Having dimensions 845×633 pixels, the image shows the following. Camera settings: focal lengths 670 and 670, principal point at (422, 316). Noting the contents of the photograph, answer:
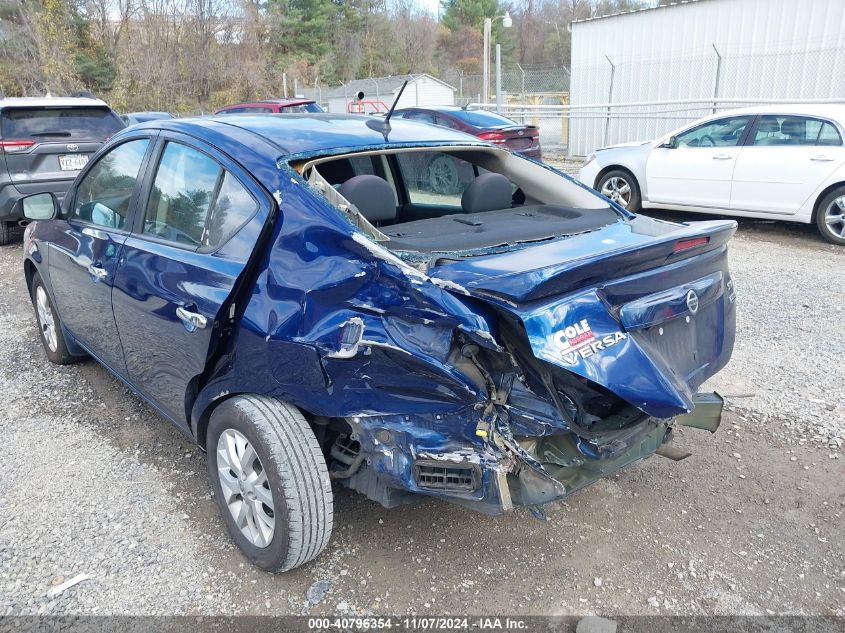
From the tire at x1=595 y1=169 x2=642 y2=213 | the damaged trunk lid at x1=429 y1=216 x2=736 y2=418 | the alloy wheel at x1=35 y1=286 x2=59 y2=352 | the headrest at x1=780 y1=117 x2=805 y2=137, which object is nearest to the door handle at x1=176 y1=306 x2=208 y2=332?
the damaged trunk lid at x1=429 y1=216 x2=736 y2=418

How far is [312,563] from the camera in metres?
2.72

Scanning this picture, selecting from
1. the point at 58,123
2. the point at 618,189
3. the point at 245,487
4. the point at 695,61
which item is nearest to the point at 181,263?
the point at 245,487

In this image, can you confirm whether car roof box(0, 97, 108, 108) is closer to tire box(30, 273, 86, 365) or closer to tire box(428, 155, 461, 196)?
tire box(30, 273, 86, 365)

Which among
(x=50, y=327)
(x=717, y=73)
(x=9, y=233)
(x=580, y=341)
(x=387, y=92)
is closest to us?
(x=580, y=341)

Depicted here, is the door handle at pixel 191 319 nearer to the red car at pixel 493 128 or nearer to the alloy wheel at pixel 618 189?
the alloy wheel at pixel 618 189

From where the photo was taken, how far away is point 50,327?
15.3 ft

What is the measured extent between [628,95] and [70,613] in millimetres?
18190

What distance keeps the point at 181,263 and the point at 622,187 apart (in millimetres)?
8357

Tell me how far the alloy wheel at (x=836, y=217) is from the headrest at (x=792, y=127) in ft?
3.08

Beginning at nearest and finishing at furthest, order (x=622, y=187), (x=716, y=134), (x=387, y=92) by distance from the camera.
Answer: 1. (x=716, y=134)
2. (x=622, y=187)
3. (x=387, y=92)

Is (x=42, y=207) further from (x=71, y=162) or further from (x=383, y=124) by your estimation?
(x=71, y=162)

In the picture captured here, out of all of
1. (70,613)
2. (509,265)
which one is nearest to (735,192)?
(509,265)

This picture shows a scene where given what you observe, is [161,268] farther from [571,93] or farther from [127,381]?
[571,93]

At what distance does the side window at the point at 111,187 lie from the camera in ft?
11.2
